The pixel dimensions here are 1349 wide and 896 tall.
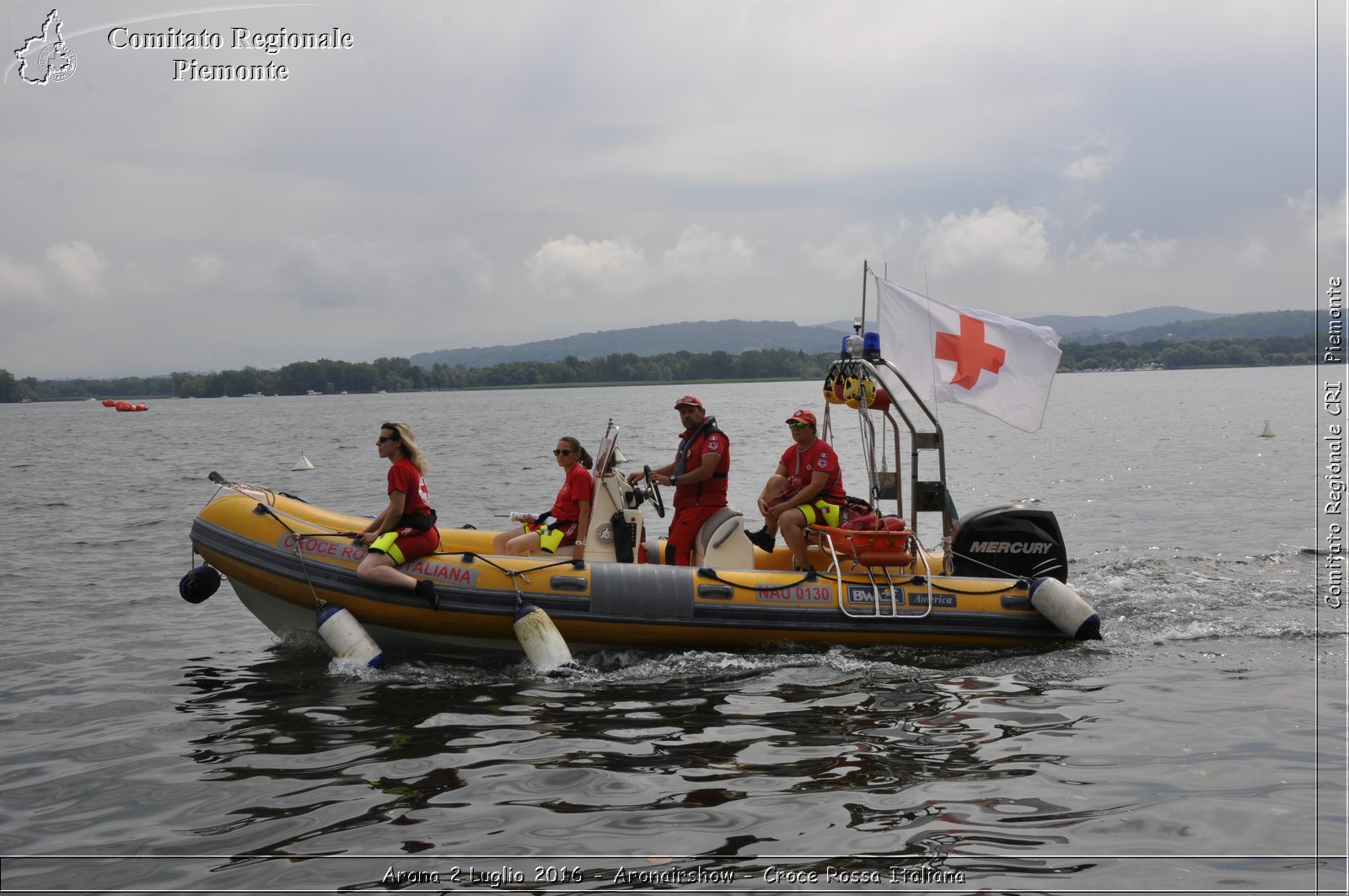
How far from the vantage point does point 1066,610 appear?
8352mm

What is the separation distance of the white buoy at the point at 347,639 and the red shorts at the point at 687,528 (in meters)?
2.61

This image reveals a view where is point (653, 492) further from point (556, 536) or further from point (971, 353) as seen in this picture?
point (971, 353)

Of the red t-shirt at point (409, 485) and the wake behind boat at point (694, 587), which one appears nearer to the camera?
the red t-shirt at point (409, 485)

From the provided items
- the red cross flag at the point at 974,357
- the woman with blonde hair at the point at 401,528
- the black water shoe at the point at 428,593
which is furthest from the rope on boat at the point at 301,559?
the red cross flag at the point at 974,357

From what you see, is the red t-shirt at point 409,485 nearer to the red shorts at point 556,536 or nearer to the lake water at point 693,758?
the red shorts at point 556,536

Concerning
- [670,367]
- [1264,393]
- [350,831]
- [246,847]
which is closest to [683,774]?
[350,831]

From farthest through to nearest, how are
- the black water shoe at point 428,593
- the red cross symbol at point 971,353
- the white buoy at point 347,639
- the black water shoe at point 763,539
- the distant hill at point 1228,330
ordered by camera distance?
the distant hill at point 1228,330 < the black water shoe at point 763,539 < the red cross symbol at point 971,353 < the black water shoe at point 428,593 < the white buoy at point 347,639

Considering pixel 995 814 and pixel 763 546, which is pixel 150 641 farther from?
pixel 995 814

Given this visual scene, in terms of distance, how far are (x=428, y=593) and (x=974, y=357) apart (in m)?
4.68

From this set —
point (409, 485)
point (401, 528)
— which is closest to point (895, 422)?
point (409, 485)

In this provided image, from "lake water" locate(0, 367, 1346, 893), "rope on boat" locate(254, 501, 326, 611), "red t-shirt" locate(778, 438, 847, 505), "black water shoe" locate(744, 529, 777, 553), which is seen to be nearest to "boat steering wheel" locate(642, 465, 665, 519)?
"black water shoe" locate(744, 529, 777, 553)

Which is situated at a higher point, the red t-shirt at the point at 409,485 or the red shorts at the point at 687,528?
the red t-shirt at the point at 409,485

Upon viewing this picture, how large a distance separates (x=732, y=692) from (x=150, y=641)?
17.3 feet

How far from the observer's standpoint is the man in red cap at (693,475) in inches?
344
